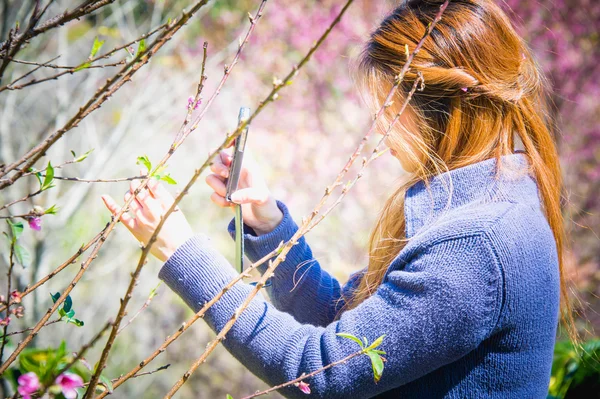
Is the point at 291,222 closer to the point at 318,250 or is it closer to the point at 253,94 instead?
the point at 318,250

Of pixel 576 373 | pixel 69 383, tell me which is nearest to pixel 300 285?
pixel 69 383

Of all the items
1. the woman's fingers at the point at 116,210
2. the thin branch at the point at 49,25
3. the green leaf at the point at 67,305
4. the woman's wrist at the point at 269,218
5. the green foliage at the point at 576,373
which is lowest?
the green foliage at the point at 576,373

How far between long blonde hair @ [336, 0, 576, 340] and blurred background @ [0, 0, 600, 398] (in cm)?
193

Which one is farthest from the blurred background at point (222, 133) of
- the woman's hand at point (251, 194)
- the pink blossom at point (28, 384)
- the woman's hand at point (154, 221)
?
the pink blossom at point (28, 384)

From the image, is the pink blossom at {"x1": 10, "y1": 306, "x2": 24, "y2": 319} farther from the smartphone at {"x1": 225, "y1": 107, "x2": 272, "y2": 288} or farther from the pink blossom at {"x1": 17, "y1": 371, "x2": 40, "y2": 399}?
the smartphone at {"x1": 225, "y1": 107, "x2": 272, "y2": 288}

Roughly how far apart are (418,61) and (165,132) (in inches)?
158

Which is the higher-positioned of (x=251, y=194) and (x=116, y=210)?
(x=116, y=210)

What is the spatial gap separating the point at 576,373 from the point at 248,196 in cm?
139

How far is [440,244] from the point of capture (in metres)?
0.95

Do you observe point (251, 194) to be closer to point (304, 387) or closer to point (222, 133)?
point (304, 387)

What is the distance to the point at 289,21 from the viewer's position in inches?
214

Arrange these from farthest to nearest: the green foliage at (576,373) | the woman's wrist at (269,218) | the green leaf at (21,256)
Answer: the green foliage at (576,373) < the woman's wrist at (269,218) < the green leaf at (21,256)

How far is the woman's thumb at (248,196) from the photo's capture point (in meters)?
1.08

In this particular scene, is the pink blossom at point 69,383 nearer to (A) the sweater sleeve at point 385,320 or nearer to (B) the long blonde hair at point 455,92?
(A) the sweater sleeve at point 385,320
